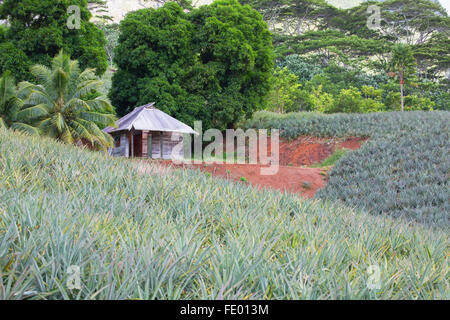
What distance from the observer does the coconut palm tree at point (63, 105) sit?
16.4 meters

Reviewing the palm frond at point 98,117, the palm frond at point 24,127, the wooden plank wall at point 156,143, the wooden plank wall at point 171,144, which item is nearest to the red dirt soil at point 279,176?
the palm frond at point 98,117

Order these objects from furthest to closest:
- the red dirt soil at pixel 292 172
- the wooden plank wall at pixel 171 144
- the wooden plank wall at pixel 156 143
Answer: the wooden plank wall at pixel 171 144, the wooden plank wall at pixel 156 143, the red dirt soil at pixel 292 172

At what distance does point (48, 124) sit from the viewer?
1675 centimetres

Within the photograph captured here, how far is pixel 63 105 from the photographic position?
1725 cm

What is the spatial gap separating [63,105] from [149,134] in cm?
615

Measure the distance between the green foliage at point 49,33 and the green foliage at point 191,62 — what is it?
298 cm

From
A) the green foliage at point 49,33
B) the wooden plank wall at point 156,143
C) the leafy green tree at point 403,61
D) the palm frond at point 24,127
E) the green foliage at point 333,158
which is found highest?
the leafy green tree at point 403,61

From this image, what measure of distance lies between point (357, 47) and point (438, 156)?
37.4 meters

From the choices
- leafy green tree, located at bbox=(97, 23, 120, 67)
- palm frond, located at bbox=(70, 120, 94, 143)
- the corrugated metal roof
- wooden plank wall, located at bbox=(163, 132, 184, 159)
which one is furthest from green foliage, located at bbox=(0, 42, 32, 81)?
leafy green tree, located at bbox=(97, 23, 120, 67)

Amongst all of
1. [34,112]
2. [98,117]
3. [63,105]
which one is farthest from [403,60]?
[34,112]

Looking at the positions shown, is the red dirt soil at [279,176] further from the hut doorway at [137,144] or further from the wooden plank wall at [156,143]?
the hut doorway at [137,144]

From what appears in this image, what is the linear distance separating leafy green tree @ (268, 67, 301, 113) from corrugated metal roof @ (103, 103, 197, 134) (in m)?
17.6

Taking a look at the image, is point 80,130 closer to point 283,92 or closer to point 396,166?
point 396,166
